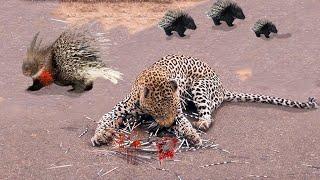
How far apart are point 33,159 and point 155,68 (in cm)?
165

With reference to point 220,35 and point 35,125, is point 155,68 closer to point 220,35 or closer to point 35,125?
point 35,125

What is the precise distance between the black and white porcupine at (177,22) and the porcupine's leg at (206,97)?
301cm

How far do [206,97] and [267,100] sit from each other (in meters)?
0.85

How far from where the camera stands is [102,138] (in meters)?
7.76

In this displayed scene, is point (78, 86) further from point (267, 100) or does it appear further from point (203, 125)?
point (267, 100)

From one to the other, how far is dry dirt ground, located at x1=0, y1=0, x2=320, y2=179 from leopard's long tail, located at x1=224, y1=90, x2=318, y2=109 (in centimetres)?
8

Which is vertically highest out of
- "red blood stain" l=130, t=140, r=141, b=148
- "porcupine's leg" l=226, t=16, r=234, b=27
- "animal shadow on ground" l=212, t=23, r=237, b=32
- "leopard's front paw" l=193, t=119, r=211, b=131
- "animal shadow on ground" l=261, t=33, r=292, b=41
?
"porcupine's leg" l=226, t=16, r=234, b=27

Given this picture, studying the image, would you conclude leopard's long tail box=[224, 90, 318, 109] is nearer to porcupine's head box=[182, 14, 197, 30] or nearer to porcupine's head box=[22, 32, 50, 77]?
porcupine's head box=[22, 32, 50, 77]

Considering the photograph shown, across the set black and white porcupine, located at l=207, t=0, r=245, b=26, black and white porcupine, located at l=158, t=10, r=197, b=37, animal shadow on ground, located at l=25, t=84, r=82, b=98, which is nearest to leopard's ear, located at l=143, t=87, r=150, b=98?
animal shadow on ground, located at l=25, t=84, r=82, b=98

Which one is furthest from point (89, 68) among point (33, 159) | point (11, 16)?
point (11, 16)

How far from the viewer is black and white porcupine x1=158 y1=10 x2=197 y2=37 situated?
1189 cm

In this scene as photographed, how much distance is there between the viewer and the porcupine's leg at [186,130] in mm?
7746

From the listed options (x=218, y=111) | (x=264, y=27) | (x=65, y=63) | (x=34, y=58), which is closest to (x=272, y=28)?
(x=264, y=27)

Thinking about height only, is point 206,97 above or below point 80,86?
above
